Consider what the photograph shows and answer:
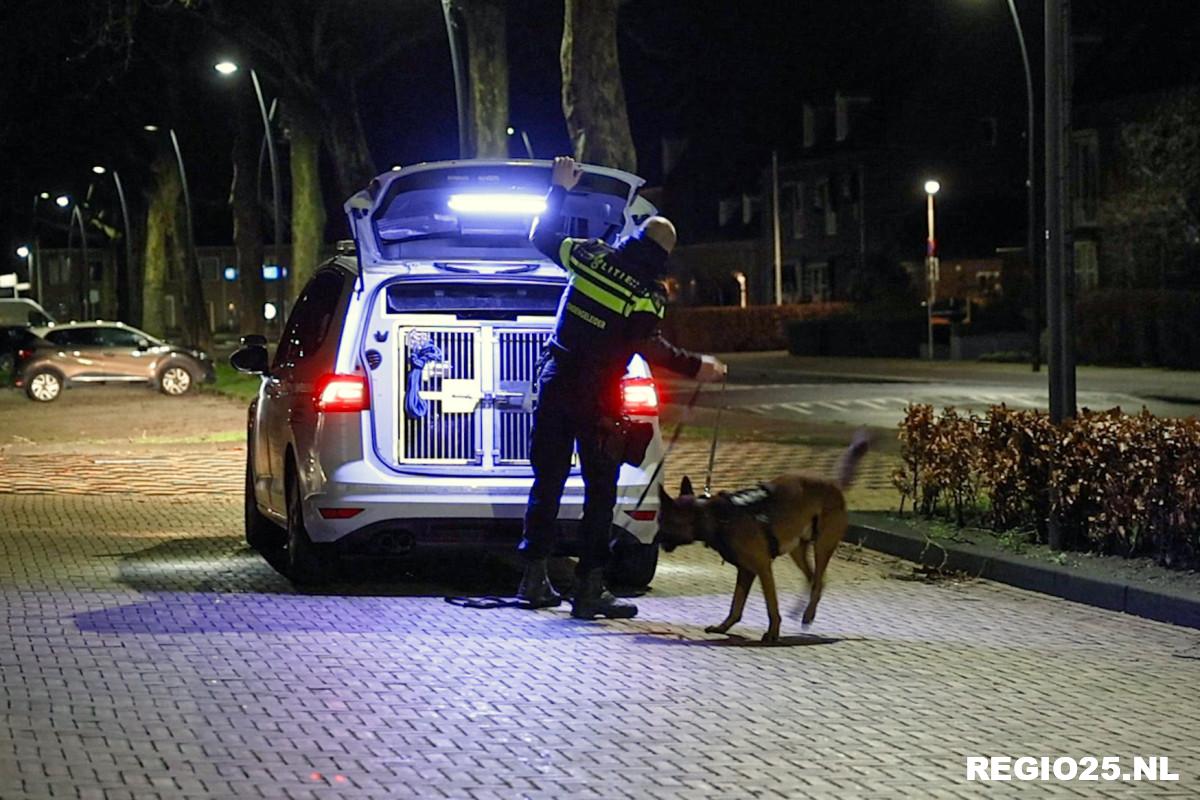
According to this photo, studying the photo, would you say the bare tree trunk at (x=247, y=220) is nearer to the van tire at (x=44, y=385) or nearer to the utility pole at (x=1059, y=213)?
the van tire at (x=44, y=385)

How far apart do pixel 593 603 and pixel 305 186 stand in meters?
30.6

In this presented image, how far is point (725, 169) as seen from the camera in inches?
3216

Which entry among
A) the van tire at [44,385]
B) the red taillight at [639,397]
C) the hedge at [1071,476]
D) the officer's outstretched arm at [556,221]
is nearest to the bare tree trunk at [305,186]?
the van tire at [44,385]

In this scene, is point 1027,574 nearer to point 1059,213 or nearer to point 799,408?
point 1059,213

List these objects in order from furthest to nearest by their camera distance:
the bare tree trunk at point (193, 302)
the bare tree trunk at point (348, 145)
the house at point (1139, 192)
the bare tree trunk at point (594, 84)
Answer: the bare tree trunk at point (193, 302) → the house at point (1139, 192) → the bare tree trunk at point (348, 145) → the bare tree trunk at point (594, 84)

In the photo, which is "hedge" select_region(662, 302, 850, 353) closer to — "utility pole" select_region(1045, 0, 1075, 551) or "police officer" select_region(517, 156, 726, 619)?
"utility pole" select_region(1045, 0, 1075, 551)

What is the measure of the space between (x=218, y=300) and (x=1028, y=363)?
341 feet

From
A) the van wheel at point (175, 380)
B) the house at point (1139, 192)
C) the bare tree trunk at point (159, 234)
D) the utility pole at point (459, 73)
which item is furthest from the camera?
the bare tree trunk at point (159, 234)

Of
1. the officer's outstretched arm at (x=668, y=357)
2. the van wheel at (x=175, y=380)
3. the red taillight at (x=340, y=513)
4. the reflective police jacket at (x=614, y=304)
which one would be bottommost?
the red taillight at (x=340, y=513)

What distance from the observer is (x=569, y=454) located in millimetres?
10555

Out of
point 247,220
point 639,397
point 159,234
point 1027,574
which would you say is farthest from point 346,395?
point 159,234

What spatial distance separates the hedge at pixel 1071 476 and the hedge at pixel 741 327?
47.8 meters

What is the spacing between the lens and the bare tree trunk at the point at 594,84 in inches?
949

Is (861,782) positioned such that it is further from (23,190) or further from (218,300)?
(218,300)
